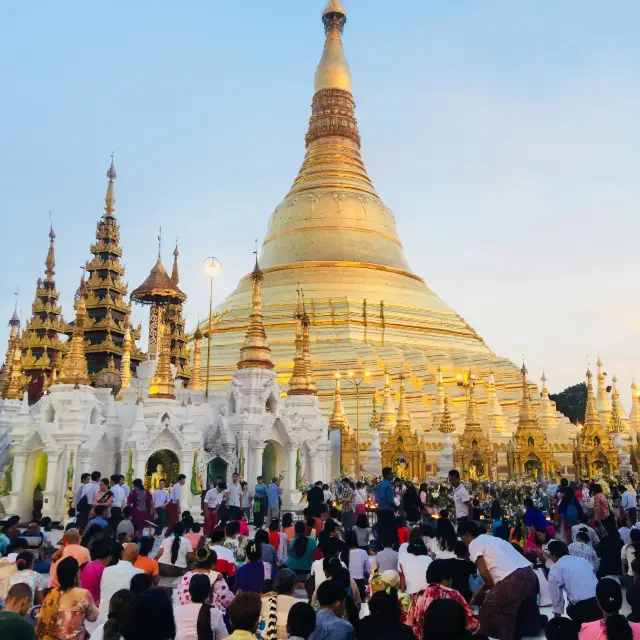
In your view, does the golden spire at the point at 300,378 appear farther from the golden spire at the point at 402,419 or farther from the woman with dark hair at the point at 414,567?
the woman with dark hair at the point at 414,567

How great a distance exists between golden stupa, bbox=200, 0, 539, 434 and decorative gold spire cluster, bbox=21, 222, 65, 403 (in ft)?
26.0

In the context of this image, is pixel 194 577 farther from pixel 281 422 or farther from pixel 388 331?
pixel 388 331

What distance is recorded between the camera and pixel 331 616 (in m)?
4.90

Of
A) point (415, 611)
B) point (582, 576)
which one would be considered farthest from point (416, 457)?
point (415, 611)

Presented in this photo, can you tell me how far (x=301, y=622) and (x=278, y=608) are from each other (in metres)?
0.94

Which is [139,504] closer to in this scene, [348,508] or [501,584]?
[348,508]

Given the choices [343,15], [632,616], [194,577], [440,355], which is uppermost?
[343,15]

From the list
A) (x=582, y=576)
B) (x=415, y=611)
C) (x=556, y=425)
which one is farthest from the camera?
(x=556, y=425)

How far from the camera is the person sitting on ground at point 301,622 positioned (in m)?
4.51

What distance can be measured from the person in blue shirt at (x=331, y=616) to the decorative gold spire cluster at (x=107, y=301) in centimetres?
2908

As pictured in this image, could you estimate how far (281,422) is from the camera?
834 inches

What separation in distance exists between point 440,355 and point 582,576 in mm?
30997

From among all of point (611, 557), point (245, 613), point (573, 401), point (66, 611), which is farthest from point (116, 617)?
point (573, 401)

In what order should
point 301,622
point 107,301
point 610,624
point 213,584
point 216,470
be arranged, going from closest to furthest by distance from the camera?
point 610,624
point 301,622
point 213,584
point 216,470
point 107,301
